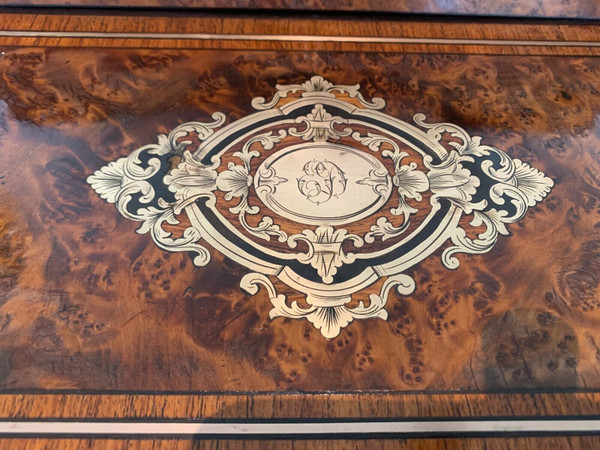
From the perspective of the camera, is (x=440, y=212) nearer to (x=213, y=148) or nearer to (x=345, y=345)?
(x=345, y=345)

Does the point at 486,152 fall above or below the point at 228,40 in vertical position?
below

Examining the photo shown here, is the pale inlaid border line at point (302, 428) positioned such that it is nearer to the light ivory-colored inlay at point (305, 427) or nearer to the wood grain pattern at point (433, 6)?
the light ivory-colored inlay at point (305, 427)

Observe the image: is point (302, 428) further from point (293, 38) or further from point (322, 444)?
point (293, 38)

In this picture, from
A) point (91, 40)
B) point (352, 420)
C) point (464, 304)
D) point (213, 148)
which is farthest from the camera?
point (91, 40)

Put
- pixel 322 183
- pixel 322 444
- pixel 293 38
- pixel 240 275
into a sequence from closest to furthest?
pixel 322 444, pixel 240 275, pixel 322 183, pixel 293 38

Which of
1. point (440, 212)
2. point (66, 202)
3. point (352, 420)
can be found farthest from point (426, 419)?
point (66, 202)

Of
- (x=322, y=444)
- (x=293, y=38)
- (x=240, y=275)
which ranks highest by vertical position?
(x=293, y=38)

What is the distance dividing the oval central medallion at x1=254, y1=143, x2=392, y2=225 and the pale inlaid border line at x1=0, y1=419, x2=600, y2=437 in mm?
306

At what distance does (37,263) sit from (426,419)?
57 centimetres

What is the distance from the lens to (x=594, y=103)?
105cm

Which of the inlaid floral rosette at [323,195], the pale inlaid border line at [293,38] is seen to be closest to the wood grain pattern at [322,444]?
the inlaid floral rosette at [323,195]

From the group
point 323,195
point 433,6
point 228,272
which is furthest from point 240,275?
point 433,6

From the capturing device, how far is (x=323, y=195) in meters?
0.89

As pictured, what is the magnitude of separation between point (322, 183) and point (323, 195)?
0.02m
